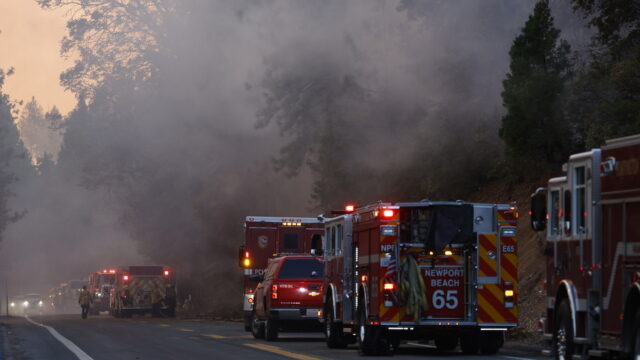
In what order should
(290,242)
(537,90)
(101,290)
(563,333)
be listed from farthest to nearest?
1. (101,290)
2. (290,242)
3. (537,90)
4. (563,333)

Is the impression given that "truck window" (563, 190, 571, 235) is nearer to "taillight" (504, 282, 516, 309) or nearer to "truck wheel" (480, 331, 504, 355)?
"taillight" (504, 282, 516, 309)

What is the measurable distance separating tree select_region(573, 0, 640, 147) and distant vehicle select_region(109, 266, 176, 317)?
27.3 m

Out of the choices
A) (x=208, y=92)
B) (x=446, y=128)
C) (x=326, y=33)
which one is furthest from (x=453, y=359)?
(x=208, y=92)

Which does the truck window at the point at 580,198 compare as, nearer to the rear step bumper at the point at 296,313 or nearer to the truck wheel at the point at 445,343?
the truck wheel at the point at 445,343

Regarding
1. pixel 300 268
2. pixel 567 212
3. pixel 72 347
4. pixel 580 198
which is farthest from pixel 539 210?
pixel 72 347

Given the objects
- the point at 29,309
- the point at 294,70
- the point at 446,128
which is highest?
the point at 294,70

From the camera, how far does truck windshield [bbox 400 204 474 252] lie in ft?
71.0

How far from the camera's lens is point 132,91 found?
64938mm

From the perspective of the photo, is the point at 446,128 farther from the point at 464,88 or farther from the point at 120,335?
the point at 120,335

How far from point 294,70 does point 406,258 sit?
27794mm

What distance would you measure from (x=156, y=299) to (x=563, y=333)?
3891 centimetres

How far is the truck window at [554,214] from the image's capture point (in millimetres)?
17578

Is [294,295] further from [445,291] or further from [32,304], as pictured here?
[32,304]

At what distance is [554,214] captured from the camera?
1775 centimetres
